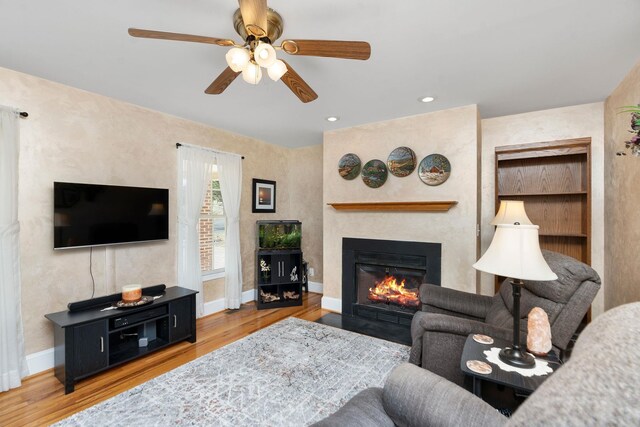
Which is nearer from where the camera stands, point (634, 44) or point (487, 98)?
point (634, 44)

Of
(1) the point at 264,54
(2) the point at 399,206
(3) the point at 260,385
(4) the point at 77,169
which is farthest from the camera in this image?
(2) the point at 399,206

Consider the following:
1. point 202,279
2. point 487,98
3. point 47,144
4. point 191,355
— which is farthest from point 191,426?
point 487,98

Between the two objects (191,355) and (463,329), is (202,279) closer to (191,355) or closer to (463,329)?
(191,355)

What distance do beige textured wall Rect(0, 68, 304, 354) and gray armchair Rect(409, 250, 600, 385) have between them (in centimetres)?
283

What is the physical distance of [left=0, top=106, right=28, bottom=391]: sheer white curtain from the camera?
225 centimetres

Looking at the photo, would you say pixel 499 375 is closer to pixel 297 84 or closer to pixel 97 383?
pixel 297 84

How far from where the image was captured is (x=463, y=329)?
1.90m

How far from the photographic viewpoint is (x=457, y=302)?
2.45 metres

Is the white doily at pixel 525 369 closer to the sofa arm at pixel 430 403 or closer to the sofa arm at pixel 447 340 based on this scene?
the sofa arm at pixel 447 340

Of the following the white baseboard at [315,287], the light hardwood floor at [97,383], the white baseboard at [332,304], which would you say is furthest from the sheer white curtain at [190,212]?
the white baseboard at [315,287]

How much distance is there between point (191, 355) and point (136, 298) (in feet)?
2.38

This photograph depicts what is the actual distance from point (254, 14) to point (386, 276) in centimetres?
301

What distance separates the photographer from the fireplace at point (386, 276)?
131 inches

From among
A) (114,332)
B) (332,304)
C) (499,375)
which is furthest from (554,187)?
(114,332)
